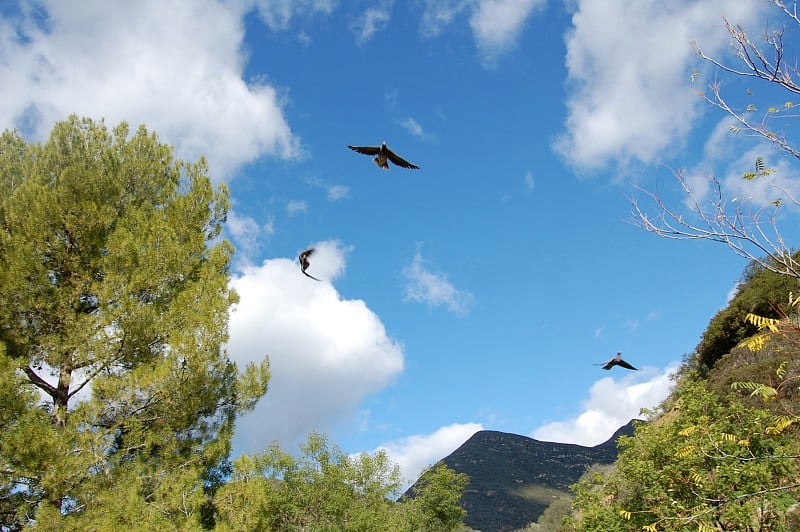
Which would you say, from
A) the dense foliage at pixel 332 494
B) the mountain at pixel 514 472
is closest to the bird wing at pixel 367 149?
the dense foliage at pixel 332 494

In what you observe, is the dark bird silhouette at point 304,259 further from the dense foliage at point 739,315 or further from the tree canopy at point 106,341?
the dense foliage at point 739,315

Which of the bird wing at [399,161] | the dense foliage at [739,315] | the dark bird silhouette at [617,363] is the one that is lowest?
the dark bird silhouette at [617,363]

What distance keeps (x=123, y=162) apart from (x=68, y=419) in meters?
6.27

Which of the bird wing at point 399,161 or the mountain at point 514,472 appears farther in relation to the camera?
the mountain at point 514,472

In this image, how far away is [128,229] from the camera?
1270 centimetres

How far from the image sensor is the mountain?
6431cm

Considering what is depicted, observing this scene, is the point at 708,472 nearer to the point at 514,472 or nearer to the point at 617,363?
the point at 617,363

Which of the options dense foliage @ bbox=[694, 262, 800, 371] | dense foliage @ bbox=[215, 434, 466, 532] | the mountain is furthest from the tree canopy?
the mountain

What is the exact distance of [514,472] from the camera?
259ft

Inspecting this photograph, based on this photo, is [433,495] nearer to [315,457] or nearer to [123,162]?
[315,457]

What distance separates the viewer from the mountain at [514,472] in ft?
211

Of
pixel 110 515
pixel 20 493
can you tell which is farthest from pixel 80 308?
pixel 110 515

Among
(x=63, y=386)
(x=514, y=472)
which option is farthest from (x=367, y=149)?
(x=514, y=472)

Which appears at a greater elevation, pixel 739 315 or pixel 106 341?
pixel 739 315
